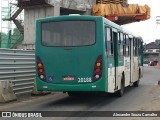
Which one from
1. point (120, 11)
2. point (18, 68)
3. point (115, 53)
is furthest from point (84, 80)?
point (120, 11)

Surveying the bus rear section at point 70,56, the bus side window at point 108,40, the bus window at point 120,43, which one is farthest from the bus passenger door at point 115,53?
the bus rear section at point 70,56

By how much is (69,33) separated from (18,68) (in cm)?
452

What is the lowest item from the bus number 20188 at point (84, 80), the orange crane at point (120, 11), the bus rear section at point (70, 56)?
the bus number 20188 at point (84, 80)

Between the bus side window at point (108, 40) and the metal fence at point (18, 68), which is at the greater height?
the bus side window at point (108, 40)

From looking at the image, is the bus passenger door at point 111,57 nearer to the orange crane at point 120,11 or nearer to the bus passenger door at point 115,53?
the bus passenger door at point 115,53

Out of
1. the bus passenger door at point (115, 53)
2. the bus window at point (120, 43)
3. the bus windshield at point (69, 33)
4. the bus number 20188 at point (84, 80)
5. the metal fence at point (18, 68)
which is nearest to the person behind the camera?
the bus number 20188 at point (84, 80)

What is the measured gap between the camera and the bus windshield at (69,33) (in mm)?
14039

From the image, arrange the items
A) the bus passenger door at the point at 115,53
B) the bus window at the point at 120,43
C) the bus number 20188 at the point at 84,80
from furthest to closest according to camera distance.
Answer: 1. the bus window at the point at 120,43
2. the bus passenger door at the point at 115,53
3. the bus number 20188 at the point at 84,80

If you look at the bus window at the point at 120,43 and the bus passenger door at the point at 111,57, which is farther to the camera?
the bus window at the point at 120,43

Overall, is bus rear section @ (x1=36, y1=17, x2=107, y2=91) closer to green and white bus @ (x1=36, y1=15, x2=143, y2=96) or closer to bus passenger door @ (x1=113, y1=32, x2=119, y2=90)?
green and white bus @ (x1=36, y1=15, x2=143, y2=96)

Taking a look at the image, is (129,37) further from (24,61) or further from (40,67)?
(40,67)

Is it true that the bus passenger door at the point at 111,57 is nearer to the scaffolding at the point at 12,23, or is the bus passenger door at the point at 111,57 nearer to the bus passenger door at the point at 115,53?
the bus passenger door at the point at 115,53

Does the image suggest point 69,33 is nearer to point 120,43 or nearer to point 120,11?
point 120,43

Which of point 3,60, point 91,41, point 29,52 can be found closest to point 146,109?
point 91,41
